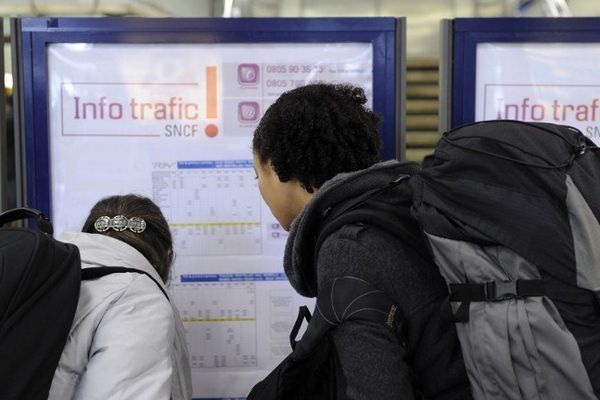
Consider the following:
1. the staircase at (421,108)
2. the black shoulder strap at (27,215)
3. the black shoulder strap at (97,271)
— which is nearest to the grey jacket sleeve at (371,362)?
the black shoulder strap at (97,271)

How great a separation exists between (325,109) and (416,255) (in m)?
0.37

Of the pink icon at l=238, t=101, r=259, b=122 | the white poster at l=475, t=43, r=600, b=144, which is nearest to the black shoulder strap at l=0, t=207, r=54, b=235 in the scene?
the pink icon at l=238, t=101, r=259, b=122

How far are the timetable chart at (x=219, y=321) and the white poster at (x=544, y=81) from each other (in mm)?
939

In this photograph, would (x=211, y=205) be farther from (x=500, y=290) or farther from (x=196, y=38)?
(x=500, y=290)

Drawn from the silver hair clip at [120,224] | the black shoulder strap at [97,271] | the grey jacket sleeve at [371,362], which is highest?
the silver hair clip at [120,224]

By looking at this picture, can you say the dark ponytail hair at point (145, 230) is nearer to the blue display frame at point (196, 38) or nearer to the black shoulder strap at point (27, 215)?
the black shoulder strap at point (27, 215)

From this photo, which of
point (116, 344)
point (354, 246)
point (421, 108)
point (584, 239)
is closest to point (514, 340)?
point (584, 239)

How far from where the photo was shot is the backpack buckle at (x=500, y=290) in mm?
1139

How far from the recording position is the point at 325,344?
4.33 ft

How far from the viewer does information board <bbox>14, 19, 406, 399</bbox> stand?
2.05m

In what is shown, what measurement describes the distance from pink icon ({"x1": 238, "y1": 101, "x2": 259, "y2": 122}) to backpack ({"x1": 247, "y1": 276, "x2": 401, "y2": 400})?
0.80m

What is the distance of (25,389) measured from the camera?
4.05 feet

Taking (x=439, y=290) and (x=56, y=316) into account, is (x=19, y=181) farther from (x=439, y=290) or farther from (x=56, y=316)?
(x=439, y=290)

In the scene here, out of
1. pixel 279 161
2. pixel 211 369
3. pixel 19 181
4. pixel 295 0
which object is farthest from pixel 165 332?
pixel 295 0
